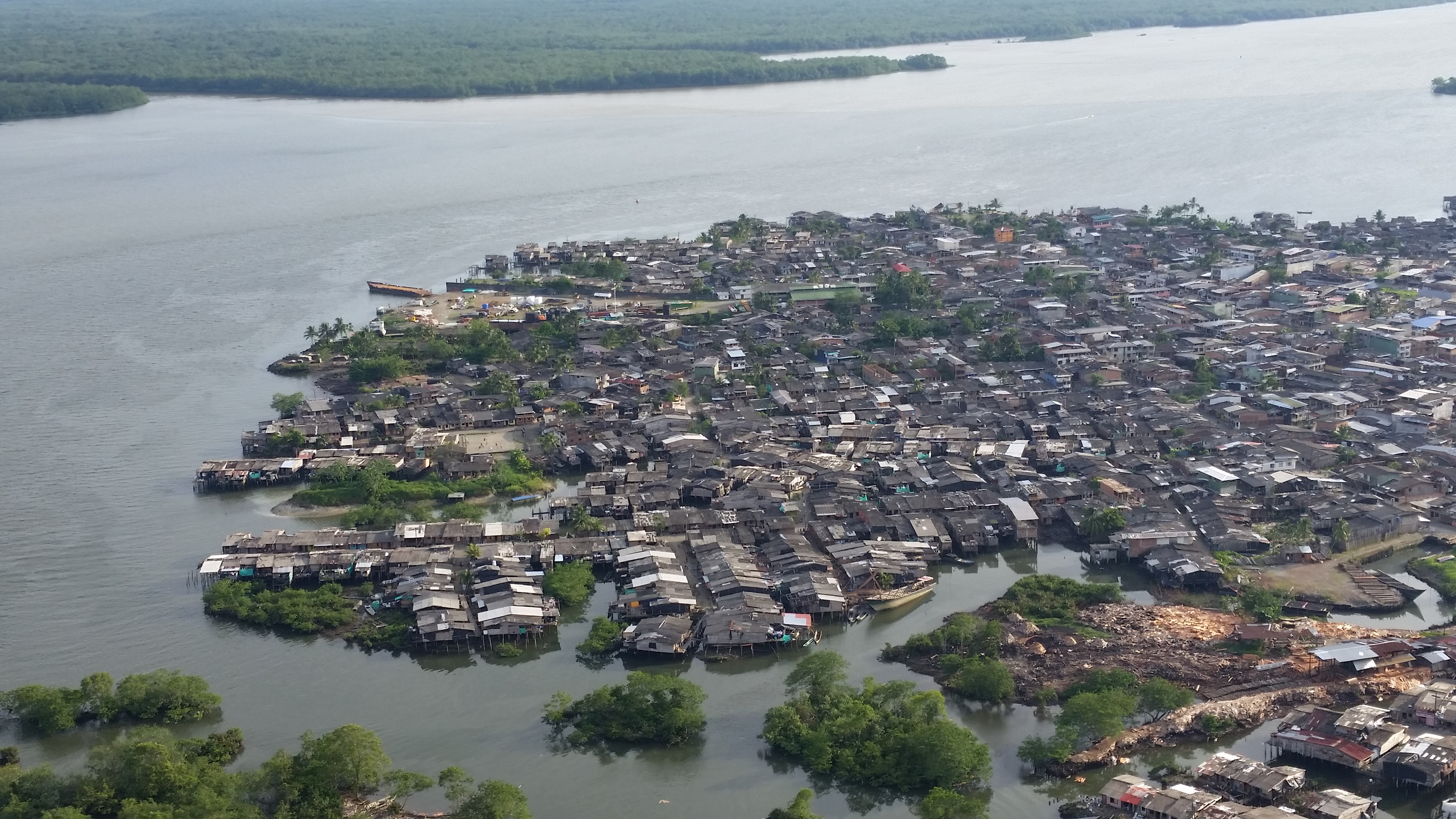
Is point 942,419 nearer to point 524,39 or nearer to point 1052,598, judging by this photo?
point 1052,598

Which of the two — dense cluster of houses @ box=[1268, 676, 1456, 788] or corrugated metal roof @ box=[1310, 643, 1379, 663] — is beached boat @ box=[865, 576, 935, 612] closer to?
corrugated metal roof @ box=[1310, 643, 1379, 663]

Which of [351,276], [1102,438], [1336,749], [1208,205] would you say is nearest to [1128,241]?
[1208,205]

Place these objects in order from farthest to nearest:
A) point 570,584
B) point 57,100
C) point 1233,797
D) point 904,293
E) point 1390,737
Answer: point 57,100, point 904,293, point 570,584, point 1390,737, point 1233,797

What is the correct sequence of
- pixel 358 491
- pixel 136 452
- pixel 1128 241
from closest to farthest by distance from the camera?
pixel 358 491 → pixel 136 452 → pixel 1128 241

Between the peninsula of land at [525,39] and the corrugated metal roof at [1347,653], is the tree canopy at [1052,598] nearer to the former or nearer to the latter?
the corrugated metal roof at [1347,653]

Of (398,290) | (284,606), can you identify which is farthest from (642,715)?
(398,290)

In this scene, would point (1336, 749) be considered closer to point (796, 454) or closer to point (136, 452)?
point (796, 454)

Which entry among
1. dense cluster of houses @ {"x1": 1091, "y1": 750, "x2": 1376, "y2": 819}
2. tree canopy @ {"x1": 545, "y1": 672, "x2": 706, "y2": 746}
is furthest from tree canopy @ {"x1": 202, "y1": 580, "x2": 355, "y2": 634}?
dense cluster of houses @ {"x1": 1091, "y1": 750, "x2": 1376, "y2": 819}
